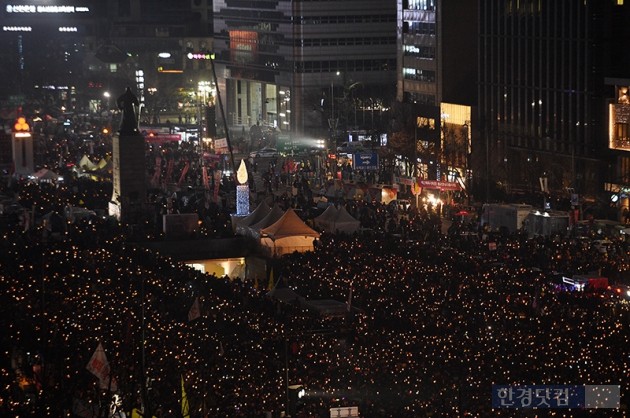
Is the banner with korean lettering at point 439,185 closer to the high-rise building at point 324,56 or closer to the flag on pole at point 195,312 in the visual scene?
the flag on pole at point 195,312

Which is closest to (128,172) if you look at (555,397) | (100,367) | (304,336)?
(304,336)

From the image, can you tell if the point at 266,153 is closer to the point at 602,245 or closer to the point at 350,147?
the point at 350,147

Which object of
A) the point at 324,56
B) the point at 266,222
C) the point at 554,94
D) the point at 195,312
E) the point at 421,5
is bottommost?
the point at 266,222

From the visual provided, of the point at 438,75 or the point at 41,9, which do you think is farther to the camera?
the point at 41,9

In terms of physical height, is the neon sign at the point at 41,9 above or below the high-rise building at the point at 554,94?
above

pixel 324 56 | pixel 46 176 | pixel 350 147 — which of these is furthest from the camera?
pixel 324 56


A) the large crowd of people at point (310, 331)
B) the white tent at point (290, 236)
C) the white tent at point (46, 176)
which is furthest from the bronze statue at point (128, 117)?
the large crowd of people at point (310, 331)
